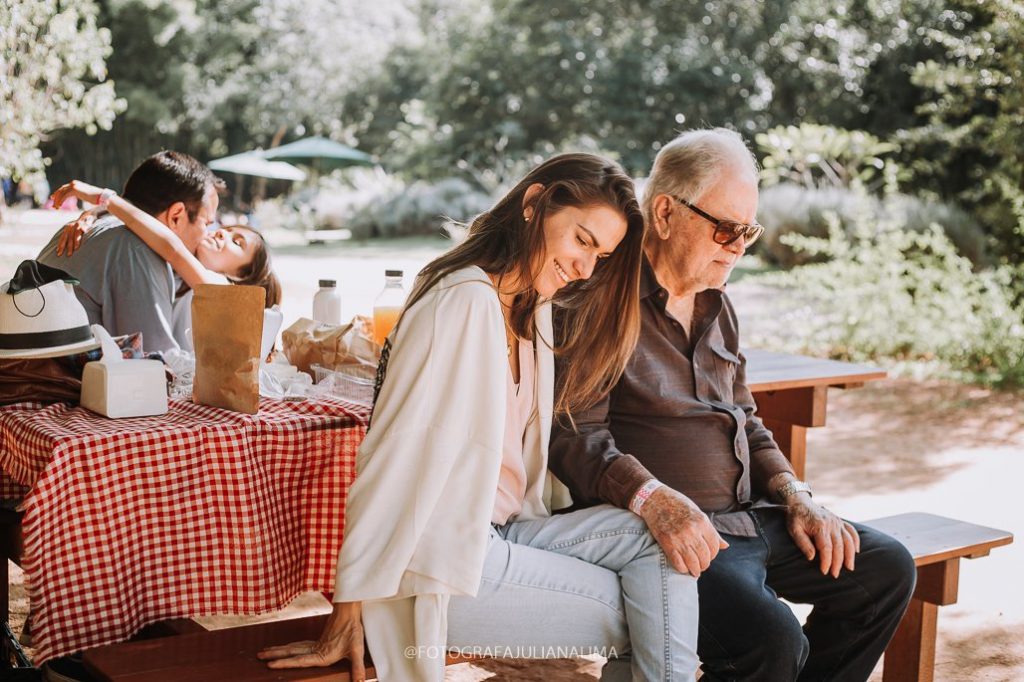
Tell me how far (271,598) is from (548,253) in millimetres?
900

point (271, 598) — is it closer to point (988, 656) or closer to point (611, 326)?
point (611, 326)

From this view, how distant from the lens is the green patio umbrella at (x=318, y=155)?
21594mm

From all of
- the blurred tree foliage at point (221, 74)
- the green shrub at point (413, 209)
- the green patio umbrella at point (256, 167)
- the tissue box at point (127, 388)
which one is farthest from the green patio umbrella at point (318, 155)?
the tissue box at point (127, 388)

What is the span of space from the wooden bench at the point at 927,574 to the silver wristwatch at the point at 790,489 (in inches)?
13.6

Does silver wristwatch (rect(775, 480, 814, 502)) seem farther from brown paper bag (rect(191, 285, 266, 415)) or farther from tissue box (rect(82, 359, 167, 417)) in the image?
tissue box (rect(82, 359, 167, 417))

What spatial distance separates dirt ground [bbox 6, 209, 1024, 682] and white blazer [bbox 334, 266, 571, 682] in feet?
4.36

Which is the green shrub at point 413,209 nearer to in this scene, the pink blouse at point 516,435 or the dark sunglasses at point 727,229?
the dark sunglasses at point 727,229

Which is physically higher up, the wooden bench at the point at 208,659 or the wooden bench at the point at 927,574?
the wooden bench at the point at 208,659

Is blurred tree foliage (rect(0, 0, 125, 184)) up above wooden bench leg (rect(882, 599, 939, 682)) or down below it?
above

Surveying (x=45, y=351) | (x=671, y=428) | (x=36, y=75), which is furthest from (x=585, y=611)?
(x=36, y=75)

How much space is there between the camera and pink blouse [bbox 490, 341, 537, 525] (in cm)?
204

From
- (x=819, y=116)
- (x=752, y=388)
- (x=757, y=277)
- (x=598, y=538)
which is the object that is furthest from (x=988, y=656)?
(x=819, y=116)

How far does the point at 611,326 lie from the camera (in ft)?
7.16

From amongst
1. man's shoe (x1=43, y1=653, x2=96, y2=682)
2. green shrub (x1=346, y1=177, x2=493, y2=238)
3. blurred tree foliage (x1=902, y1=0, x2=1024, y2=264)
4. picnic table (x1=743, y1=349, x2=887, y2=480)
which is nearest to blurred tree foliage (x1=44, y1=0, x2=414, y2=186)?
green shrub (x1=346, y1=177, x2=493, y2=238)
